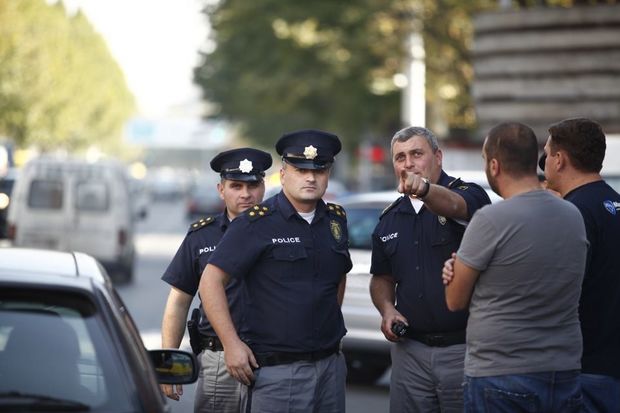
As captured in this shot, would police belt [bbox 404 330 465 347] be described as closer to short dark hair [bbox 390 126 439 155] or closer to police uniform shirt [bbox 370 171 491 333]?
police uniform shirt [bbox 370 171 491 333]

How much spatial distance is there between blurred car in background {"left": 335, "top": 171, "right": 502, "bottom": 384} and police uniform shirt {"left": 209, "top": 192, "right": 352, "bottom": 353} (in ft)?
14.0

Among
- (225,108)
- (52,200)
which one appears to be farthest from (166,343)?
(225,108)

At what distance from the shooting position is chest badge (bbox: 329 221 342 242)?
5.80 meters

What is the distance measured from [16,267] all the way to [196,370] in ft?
2.54

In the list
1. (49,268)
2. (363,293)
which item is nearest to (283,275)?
→ (49,268)

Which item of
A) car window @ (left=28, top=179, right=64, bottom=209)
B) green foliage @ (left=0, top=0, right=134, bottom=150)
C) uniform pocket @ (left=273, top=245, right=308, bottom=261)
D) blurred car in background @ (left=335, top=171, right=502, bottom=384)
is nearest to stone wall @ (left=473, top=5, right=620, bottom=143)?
blurred car in background @ (left=335, top=171, right=502, bottom=384)

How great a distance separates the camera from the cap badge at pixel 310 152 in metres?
5.73

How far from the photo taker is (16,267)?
4469 mm

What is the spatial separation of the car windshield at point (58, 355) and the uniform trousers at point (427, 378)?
1997 millimetres

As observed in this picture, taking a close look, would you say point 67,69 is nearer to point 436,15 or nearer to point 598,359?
point 436,15

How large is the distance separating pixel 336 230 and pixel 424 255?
0.41 m

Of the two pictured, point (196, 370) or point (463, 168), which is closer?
point (196, 370)

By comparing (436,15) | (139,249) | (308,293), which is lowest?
(139,249)

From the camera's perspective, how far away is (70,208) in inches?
864
